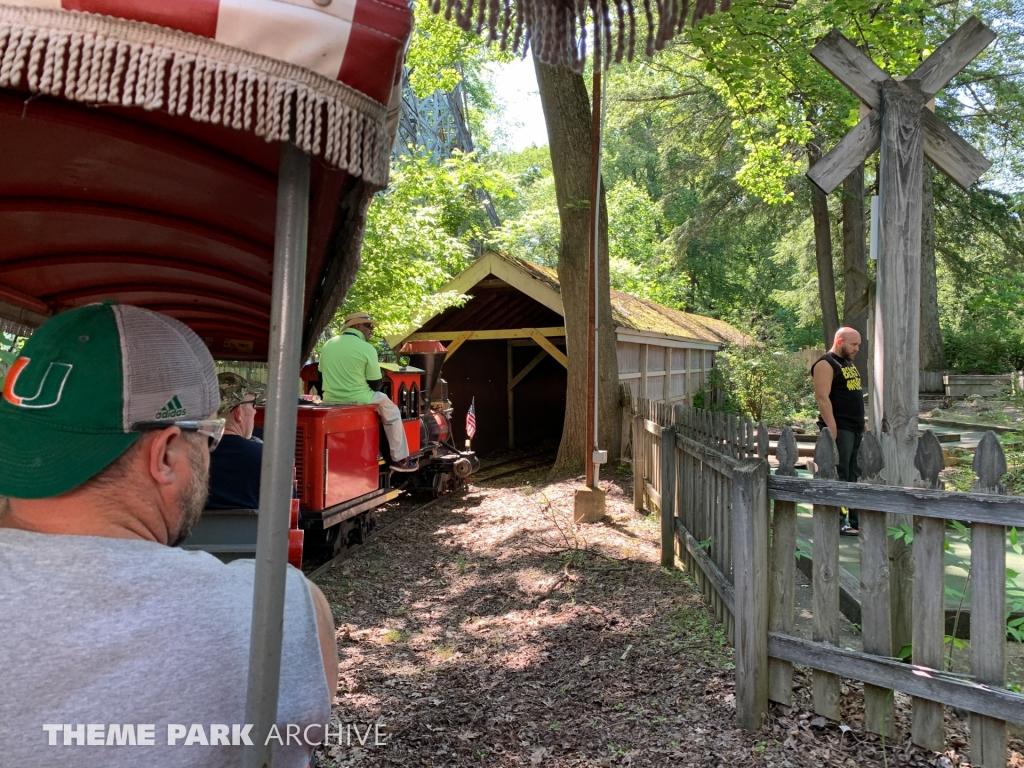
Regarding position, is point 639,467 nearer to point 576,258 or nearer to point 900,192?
point 576,258

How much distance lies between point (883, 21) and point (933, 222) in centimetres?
1698

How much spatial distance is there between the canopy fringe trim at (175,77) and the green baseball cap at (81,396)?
393 mm

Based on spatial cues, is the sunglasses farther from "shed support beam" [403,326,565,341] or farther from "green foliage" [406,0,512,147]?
"shed support beam" [403,326,565,341]

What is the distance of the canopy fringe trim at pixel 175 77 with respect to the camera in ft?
3.58

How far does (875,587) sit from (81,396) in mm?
3239

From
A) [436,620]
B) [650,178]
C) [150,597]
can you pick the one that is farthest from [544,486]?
[650,178]

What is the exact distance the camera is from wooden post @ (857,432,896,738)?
3.30 metres

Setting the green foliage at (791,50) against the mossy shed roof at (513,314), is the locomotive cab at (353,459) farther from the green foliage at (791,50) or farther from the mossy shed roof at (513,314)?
the green foliage at (791,50)

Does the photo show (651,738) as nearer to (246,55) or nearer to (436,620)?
(436,620)

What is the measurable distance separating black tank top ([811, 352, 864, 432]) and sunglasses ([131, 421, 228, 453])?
20.5ft

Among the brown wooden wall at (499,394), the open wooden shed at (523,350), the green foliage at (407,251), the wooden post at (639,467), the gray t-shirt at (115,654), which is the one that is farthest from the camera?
the brown wooden wall at (499,394)

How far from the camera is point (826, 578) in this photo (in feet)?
11.4

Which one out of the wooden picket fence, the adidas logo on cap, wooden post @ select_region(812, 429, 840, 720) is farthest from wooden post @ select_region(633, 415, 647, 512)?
the adidas logo on cap

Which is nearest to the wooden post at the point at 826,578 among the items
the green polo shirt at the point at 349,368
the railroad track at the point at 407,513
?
the railroad track at the point at 407,513
